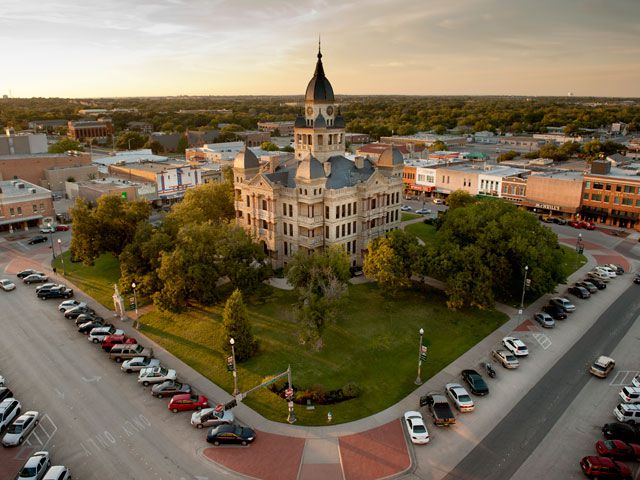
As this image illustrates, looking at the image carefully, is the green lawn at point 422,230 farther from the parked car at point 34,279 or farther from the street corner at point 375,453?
the parked car at point 34,279

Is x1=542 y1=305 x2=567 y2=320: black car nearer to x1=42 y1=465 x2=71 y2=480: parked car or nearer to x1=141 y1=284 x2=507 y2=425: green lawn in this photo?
x1=141 y1=284 x2=507 y2=425: green lawn

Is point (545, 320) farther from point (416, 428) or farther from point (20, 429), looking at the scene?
point (20, 429)

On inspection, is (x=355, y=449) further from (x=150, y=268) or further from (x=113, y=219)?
(x=113, y=219)

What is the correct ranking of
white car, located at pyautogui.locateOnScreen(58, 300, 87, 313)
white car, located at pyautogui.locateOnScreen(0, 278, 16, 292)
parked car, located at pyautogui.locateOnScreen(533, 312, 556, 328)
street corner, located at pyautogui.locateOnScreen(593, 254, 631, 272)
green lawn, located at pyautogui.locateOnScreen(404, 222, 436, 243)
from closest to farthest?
parked car, located at pyautogui.locateOnScreen(533, 312, 556, 328)
white car, located at pyautogui.locateOnScreen(58, 300, 87, 313)
white car, located at pyautogui.locateOnScreen(0, 278, 16, 292)
street corner, located at pyautogui.locateOnScreen(593, 254, 631, 272)
green lawn, located at pyautogui.locateOnScreen(404, 222, 436, 243)

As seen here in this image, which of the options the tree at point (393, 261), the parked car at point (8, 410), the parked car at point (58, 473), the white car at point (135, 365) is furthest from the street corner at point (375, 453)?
the parked car at point (8, 410)

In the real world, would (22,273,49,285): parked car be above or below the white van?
above

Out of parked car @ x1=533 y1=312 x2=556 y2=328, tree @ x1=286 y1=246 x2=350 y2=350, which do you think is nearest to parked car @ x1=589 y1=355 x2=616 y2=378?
parked car @ x1=533 y1=312 x2=556 y2=328
